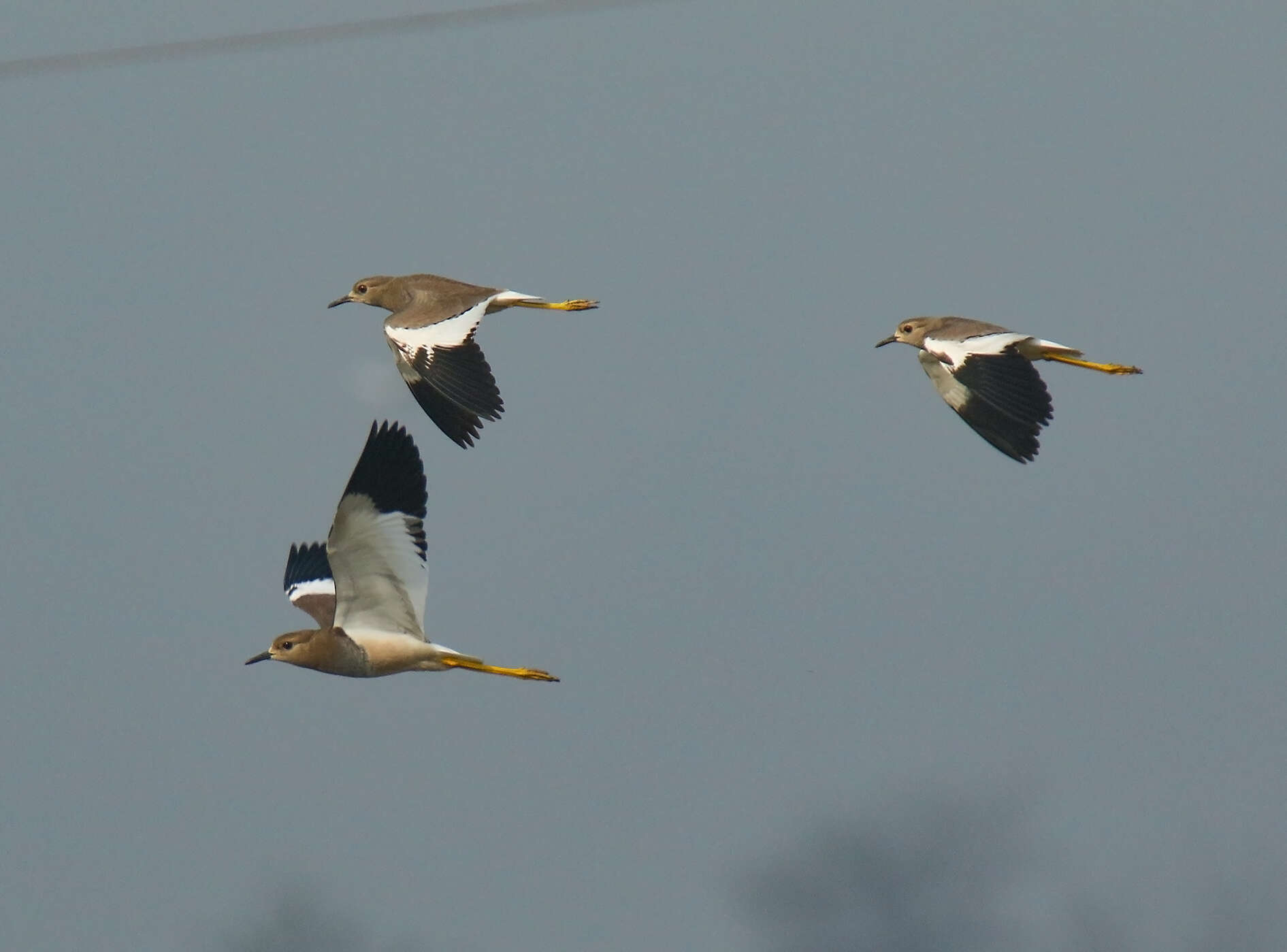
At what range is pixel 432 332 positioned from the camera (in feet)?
42.0

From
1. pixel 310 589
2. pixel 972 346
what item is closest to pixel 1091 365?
pixel 972 346

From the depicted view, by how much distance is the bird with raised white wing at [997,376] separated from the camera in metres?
12.9

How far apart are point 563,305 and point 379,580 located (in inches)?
92.6

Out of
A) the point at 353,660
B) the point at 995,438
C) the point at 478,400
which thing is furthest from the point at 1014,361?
the point at 353,660

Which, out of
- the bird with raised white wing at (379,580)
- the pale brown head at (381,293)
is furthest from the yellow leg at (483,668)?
the pale brown head at (381,293)

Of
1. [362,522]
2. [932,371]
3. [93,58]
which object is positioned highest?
[93,58]

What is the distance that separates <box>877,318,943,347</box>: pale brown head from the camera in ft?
48.1

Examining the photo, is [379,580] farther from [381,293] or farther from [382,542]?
[381,293]

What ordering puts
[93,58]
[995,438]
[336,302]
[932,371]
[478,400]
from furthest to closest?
[336,302] → [932,371] → [995,438] → [478,400] → [93,58]

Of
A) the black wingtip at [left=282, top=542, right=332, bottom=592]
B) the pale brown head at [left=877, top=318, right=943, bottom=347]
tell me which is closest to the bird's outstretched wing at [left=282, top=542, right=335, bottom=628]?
the black wingtip at [left=282, top=542, right=332, bottom=592]

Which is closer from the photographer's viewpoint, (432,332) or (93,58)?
(93,58)

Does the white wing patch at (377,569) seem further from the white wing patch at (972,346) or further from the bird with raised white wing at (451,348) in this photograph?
the white wing patch at (972,346)

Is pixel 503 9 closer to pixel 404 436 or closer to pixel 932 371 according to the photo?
pixel 404 436

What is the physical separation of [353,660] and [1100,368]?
542 cm
